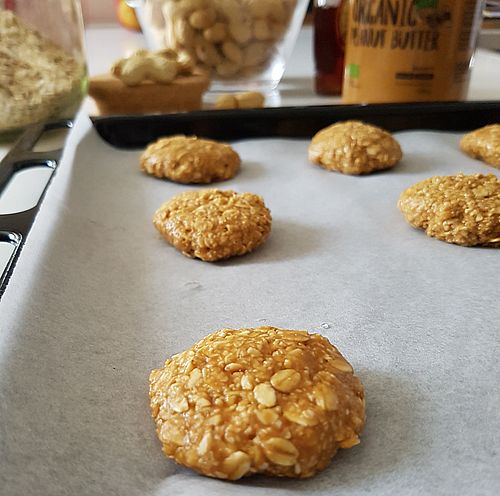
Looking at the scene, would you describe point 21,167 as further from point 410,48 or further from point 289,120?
point 410,48

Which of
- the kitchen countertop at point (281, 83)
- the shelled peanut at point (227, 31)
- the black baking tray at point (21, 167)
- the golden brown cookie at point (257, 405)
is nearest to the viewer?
the golden brown cookie at point (257, 405)

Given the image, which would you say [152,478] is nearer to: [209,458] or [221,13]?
[209,458]

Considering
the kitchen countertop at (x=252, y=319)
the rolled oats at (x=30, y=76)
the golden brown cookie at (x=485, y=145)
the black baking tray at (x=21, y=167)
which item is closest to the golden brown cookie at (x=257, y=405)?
the kitchen countertop at (x=252, y=319)

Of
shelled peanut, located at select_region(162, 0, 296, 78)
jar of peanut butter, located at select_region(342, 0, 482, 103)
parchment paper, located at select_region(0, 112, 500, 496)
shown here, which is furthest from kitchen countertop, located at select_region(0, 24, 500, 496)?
shelled peanut, located at select_region(162, 0, 296, 78)

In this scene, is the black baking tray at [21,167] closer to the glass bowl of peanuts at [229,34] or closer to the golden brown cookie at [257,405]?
the golden brown cookie at [257,405]

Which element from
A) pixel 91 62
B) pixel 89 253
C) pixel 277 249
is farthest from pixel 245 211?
pixel 91 62
